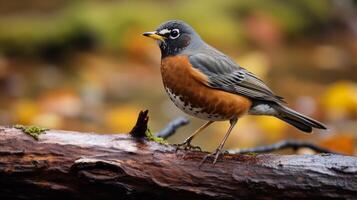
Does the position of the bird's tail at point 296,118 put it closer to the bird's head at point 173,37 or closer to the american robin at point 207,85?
the american robin at point 207,85

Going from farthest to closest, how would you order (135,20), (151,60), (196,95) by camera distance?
1. (135,20)
2. (151,60)
3. (196,95)

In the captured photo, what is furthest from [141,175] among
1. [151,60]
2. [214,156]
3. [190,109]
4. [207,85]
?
[151,60]

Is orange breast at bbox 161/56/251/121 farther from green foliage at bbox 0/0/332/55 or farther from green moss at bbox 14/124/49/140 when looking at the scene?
green foliage at bbox 0/0/332/55

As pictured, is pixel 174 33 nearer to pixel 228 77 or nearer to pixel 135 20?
pixel 228 77

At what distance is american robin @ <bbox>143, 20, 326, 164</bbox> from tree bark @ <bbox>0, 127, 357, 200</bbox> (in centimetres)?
27

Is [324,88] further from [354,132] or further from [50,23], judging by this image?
[50,23]

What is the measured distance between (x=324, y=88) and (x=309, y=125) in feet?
16.0

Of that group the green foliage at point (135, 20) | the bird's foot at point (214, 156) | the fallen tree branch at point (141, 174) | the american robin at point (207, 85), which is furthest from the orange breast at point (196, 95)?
the green foliage at point (135, 20)

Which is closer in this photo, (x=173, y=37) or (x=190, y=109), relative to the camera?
(x=190, y=109)

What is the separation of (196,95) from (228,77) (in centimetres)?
44

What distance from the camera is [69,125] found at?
8.09 meters

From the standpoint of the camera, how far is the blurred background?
830 cm

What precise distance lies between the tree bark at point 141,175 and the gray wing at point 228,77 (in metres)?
0.79

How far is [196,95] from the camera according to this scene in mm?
4598
